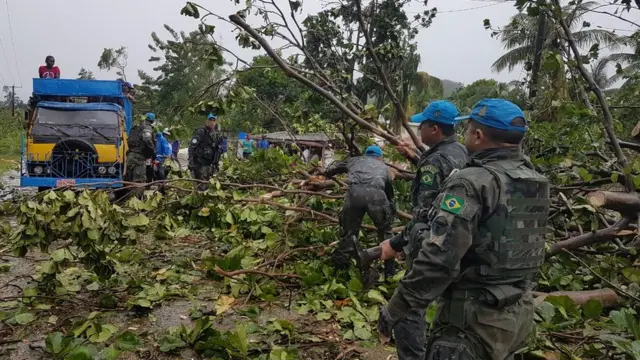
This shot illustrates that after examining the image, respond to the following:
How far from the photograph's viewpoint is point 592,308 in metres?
3.48

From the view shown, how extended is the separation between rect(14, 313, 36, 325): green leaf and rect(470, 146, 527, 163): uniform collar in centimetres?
354

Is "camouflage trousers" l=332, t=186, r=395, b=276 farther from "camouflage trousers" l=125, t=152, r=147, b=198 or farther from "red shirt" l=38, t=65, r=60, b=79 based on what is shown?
"red shirt" l=38, t=65, r=60, b=79

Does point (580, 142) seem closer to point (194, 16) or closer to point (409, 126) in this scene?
point (409, 126)

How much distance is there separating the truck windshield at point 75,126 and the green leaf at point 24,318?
578cm

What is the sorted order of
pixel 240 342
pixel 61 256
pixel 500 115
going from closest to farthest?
pixel 500 115 < pixel 240 342 < pixel 61 256

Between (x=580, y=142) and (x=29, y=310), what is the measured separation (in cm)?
525

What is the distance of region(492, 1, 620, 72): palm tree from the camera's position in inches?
181

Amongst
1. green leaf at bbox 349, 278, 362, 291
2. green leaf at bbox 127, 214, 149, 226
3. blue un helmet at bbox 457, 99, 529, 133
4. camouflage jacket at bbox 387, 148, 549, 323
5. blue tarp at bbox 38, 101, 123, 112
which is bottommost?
green leaf at bbox 349, 278, 362, 291

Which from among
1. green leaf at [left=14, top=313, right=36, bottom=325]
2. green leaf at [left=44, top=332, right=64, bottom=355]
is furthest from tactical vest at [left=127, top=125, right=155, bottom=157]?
green leaf at [left=44, top=332, right=64, bottom=355]

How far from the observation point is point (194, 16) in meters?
4.85

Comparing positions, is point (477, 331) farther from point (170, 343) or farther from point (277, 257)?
point (277, 257)

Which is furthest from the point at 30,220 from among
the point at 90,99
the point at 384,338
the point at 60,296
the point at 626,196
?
the point at 90,99

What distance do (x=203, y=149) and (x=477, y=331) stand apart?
24.8 ft

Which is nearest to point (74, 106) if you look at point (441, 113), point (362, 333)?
point (362, 333)
